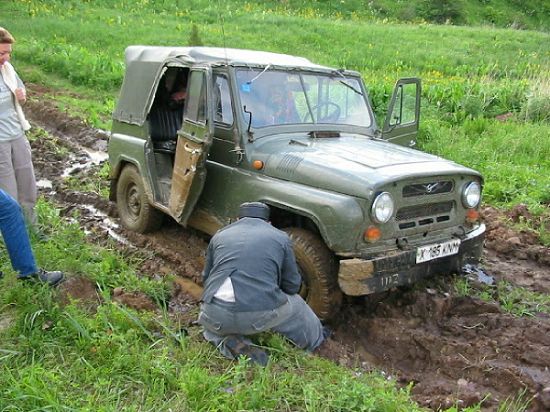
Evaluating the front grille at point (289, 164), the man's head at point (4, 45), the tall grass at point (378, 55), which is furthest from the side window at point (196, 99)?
the tall grass at point (378, 55)

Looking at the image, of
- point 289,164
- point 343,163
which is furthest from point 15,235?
point 343,163

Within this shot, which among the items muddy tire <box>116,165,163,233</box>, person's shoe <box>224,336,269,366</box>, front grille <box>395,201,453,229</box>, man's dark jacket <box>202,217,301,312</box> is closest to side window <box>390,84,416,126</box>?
front grille <box>395,201,453,229</box>

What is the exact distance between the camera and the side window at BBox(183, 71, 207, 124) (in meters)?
5.45

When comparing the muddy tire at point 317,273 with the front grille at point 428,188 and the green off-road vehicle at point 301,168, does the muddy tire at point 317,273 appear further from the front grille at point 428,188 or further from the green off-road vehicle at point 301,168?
the front grille at point 428,188

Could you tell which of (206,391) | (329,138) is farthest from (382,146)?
(206,391)

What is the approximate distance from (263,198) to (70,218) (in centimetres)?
293

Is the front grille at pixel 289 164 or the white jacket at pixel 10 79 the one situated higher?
the white jacket at pixel 10 79

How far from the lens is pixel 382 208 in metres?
4.52

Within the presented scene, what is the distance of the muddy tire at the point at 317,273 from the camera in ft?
15.4

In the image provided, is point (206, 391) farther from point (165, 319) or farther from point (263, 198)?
point (263, 198)

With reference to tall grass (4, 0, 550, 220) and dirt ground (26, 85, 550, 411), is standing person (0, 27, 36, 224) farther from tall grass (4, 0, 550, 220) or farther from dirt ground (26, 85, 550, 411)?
tall grass (4, 0, 550, 220)

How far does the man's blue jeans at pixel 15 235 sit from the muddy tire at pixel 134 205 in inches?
82.2

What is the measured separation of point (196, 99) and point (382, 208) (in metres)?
2.06

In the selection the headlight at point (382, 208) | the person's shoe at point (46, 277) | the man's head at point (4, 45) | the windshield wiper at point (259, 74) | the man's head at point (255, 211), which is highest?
the man's head at point (4, 45)
